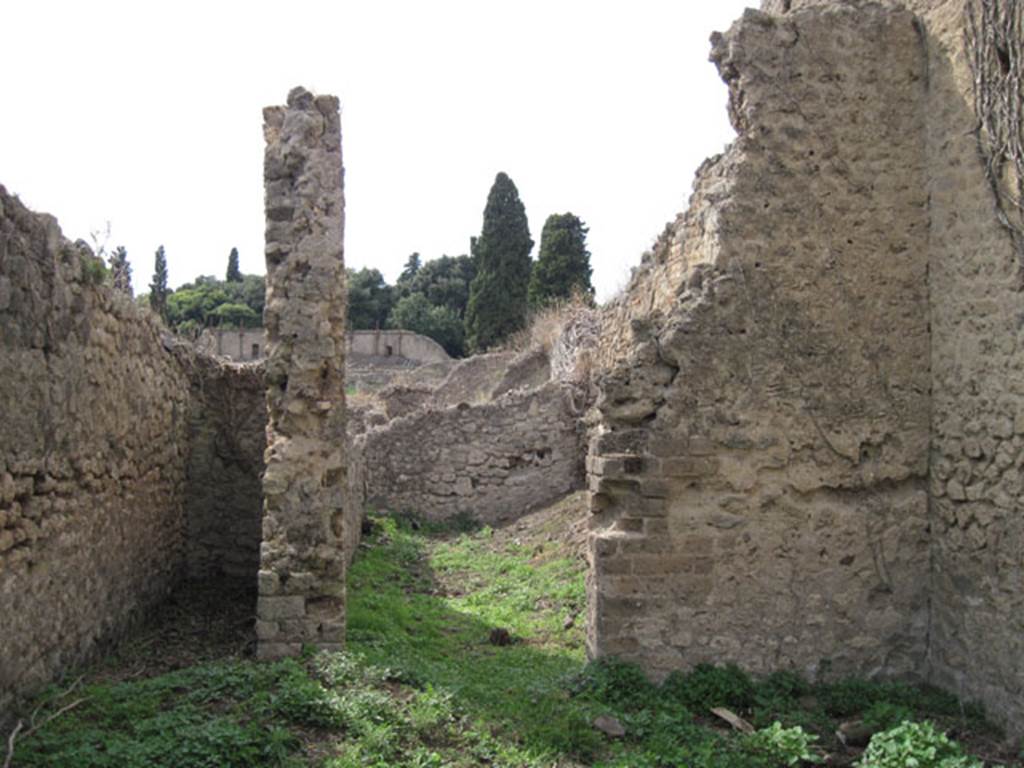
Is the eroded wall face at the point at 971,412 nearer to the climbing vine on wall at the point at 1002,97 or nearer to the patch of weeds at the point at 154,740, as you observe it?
the climbing vine on wall at the point at 1002,97

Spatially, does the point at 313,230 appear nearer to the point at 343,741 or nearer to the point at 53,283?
the point at 53,283

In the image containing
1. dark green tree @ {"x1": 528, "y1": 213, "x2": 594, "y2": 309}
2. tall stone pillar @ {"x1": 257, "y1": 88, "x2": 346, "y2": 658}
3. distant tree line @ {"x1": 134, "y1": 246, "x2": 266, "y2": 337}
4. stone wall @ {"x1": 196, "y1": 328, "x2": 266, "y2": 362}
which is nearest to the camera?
tall stone pillar @ {"x1": 257, "y1": 88, "x2": 346, "y2": 658}

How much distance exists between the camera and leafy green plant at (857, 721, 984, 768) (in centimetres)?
457

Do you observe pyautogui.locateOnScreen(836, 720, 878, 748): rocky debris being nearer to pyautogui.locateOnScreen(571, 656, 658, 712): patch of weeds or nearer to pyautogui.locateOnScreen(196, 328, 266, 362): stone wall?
pyautogui.locateOnScreen(571, 656, 658, 712): patch of weeds

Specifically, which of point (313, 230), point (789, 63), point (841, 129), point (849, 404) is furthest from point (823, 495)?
point (313, 230)

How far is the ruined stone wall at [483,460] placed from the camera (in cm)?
1505

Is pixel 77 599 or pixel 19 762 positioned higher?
pixel 77 599

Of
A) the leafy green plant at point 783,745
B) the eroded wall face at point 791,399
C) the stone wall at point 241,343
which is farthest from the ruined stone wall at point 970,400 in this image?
the stone wall at point 241,343

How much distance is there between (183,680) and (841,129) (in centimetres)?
540

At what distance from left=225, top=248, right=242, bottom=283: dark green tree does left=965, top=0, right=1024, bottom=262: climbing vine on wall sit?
4789cm

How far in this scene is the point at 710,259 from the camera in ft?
20.0

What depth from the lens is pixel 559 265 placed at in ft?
105

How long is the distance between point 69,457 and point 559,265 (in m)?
27.0

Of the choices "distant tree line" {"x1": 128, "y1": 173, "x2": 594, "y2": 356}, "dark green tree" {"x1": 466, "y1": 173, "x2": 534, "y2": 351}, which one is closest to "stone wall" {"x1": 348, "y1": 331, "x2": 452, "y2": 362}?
"distant tree line" {"x1": 128, "y1": 173, "x2": 594, "y2": 356}
